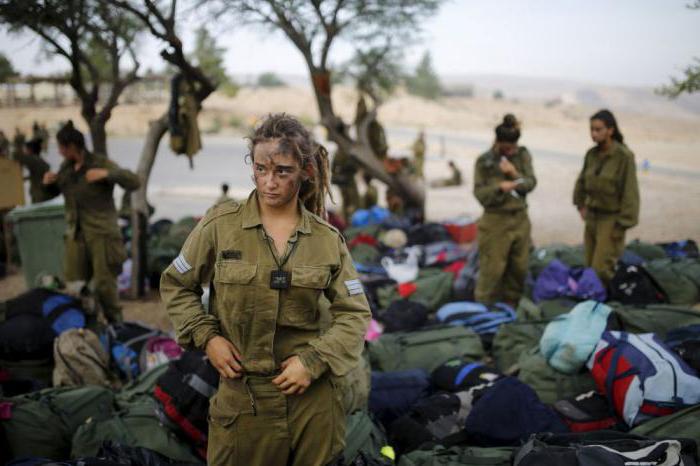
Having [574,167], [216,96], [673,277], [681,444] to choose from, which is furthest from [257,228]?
[216,96]

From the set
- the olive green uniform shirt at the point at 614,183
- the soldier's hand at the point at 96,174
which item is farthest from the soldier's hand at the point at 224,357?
the olive green uniform shirt at the point at 614,183

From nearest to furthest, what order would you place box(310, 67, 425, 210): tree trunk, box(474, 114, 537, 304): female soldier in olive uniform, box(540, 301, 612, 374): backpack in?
box(540, 301, 612, 374): backpack
box(474, 114, 537, 304): female soldier in olive uniform
box(310, 67, 425, 210): tree trunk

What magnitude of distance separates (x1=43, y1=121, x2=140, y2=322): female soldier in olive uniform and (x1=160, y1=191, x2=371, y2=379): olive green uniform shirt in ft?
11.1

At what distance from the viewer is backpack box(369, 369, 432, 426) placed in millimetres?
3670

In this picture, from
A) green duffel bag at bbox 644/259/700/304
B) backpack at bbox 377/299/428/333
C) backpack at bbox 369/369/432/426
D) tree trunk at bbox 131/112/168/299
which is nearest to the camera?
backpack at bbox 369/369/432/426

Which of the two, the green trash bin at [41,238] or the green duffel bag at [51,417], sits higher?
the green trash bin at [41,238]

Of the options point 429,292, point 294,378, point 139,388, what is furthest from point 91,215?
point 294,378

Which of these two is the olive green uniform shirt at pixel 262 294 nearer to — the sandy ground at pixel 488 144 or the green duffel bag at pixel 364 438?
the green duffel bag at pixel 364 438

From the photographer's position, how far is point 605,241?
5.60 meters

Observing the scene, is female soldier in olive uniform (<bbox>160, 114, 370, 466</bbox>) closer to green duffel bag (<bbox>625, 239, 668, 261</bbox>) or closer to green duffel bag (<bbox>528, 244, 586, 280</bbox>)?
green duffel bag (<bbox>528, 244, 586, 280</bbox>)

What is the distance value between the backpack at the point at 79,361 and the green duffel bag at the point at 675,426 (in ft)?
11.0

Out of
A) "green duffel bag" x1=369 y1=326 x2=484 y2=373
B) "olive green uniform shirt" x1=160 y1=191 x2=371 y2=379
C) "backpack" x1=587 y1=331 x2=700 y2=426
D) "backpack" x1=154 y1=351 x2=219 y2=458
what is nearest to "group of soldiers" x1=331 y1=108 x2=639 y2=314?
"green duffel bag" x1=369 y1=326 x2=484 y2=373

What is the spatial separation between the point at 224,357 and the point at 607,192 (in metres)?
4.41

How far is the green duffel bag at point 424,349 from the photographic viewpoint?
4.36m
